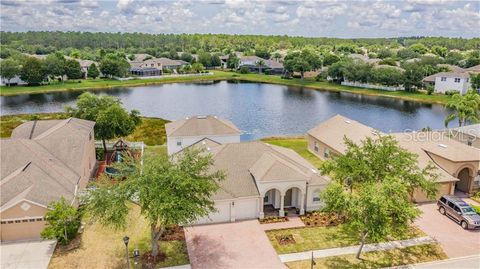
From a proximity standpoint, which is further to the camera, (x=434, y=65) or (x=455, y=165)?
(x=434, y=65)

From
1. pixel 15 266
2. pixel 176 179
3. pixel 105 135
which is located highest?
pixel 176 179

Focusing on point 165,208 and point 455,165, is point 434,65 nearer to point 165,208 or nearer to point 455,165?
point 455,165

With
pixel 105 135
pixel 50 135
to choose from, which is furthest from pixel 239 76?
pixel 50 135

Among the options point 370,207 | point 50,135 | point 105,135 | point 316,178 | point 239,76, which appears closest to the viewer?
point 370,207

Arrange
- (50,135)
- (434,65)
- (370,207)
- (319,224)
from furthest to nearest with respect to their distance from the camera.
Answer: (434,65)
(50,135)
(319,224)
(370,207)

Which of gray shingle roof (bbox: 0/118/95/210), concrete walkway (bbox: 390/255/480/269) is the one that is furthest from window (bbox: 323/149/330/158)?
gray shingle roof (bbox: 0/118/95/210)

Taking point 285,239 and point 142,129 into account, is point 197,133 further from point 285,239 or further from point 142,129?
point 142,129

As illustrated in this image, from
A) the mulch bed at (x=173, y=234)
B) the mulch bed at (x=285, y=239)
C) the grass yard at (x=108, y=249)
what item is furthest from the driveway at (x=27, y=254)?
the mulch bed at (x=285, y=239)

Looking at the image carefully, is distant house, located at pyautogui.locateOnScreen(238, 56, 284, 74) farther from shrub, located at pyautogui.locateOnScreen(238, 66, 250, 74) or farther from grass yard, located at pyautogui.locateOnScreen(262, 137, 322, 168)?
grass yard, located at pyautogui.locateOnScreen(262, 137, 322, 168)
